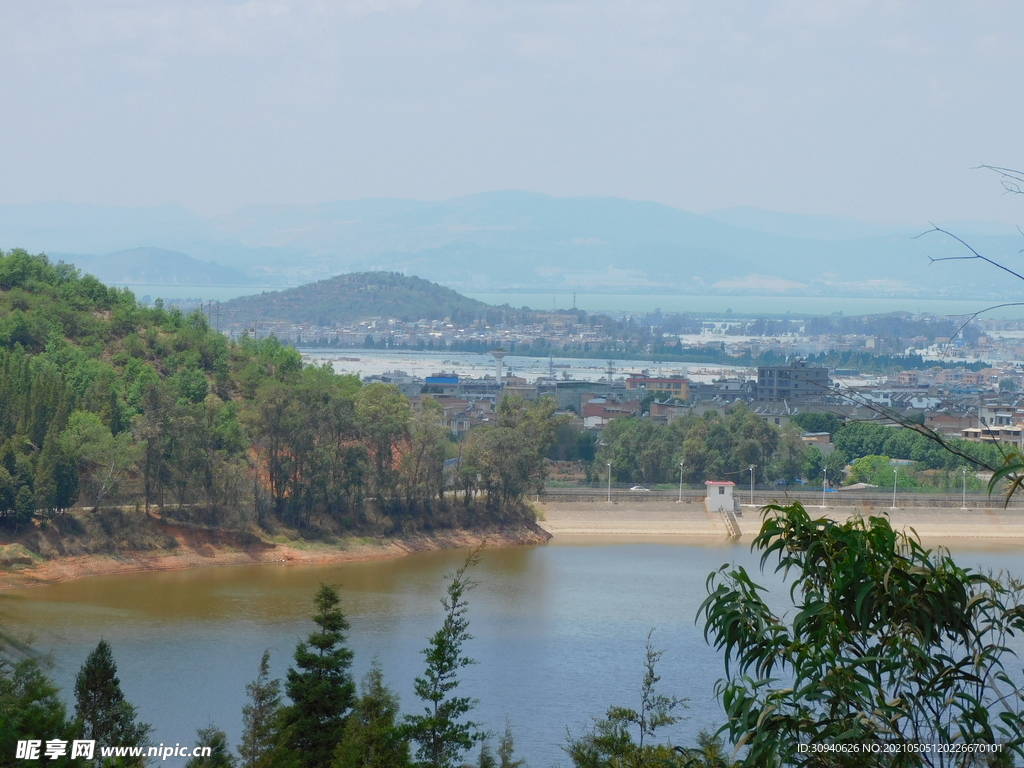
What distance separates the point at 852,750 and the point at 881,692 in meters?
0.13

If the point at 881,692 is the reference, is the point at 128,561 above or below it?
below

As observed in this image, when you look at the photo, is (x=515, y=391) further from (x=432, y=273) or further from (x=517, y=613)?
(x=432, y=273)

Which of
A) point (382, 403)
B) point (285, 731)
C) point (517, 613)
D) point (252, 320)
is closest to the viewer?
point (285, 731)

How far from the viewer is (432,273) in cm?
13375

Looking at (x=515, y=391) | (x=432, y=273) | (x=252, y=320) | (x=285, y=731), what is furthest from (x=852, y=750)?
(x=432, y=273)

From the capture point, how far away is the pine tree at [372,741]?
5.43 meters

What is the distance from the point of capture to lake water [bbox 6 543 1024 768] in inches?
378

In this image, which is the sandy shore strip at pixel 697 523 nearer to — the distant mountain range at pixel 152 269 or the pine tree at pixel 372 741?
the pine tree at pixel 372 741

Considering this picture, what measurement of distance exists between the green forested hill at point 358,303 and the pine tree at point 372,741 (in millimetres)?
66463

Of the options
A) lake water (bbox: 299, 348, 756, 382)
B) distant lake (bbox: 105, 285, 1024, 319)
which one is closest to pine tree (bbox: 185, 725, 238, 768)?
lake water (bbox: 299, 348, 756, 382)

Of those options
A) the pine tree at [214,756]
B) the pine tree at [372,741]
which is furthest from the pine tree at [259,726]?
the pine tree at [372,741]

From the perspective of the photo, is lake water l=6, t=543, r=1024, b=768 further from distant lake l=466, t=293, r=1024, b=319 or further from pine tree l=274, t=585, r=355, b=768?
distant lake l=466, t=293, r=1024, b=319

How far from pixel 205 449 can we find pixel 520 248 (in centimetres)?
13313

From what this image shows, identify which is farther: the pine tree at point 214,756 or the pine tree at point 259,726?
the pine tree at point 259,726
